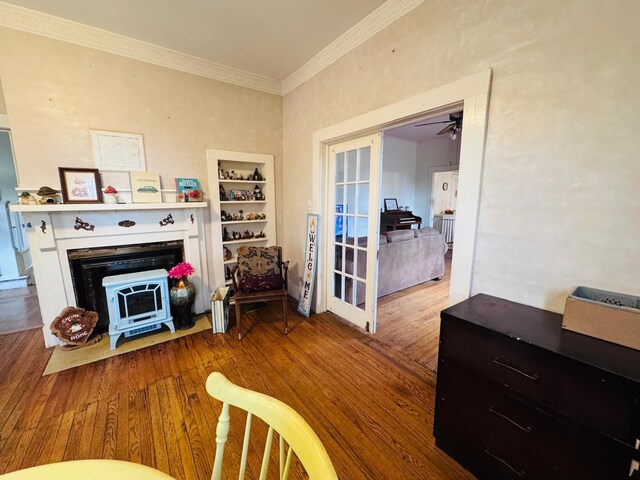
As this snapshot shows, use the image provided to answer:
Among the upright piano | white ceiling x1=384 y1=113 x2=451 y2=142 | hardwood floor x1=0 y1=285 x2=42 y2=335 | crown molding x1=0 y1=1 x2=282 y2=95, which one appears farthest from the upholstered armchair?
white ceiling x1=384 y1=113 x2=451 y2=142

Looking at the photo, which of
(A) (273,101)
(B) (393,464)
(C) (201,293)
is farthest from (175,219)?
(B) (393,464)

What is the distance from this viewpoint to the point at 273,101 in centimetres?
349

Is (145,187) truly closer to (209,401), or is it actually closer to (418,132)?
(209,401)

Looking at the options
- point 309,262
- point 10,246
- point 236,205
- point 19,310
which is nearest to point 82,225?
point 236,205

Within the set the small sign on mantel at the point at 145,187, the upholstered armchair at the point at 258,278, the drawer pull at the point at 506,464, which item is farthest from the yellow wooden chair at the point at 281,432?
the small sign on mantel at the point at 145,187

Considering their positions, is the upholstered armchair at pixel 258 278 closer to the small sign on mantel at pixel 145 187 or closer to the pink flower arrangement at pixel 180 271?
the pink flower arrangement at pixel 180 271

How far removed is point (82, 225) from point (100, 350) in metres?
1.21

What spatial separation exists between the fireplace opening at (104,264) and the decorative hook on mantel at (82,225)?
0.21 m

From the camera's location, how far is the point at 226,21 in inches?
88.3

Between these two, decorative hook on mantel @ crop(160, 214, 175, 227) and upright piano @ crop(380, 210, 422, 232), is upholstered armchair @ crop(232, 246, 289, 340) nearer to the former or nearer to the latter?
decorative hook on mantel @ crop(160, 214, 175, 227)

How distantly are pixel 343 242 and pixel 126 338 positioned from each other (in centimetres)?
246

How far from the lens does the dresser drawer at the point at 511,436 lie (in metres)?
0.97

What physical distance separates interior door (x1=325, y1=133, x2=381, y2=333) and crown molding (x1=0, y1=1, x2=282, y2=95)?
1.53 metres

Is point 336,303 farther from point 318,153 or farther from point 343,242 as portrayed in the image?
point 318,153
